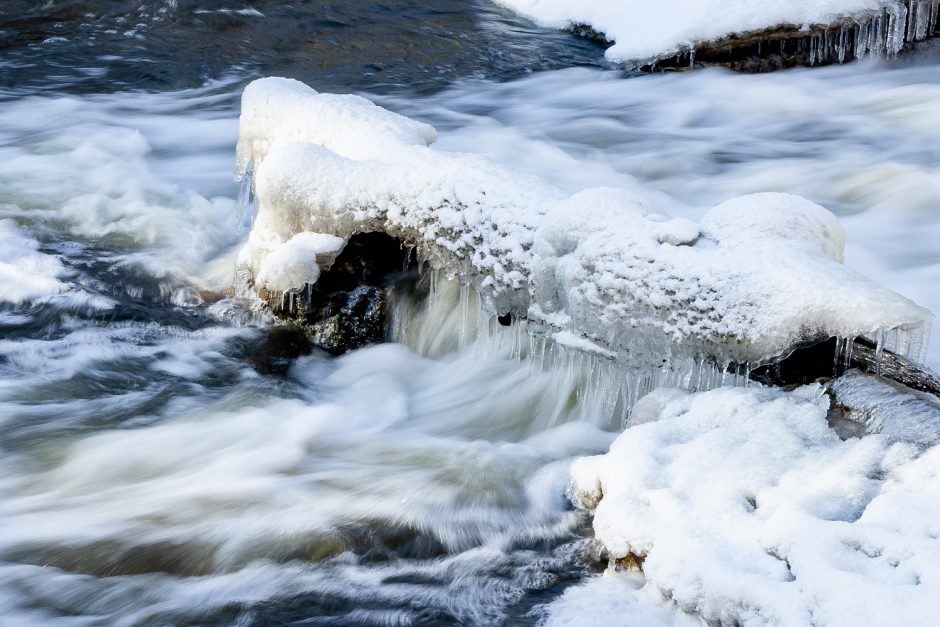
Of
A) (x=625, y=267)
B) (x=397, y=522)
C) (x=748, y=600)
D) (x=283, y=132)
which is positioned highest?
(x=283, y=132)

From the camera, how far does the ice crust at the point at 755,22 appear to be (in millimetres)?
8070

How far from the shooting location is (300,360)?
Result: 168 inches

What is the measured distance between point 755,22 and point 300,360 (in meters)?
5.58

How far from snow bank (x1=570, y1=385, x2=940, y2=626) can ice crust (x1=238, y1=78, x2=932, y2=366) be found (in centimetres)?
29

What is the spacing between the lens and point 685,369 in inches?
131

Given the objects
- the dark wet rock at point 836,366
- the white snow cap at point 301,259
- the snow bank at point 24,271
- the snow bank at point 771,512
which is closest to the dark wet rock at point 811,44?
the white snow cap at point 301,259

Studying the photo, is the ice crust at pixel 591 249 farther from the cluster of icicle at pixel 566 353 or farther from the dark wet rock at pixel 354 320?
the dark wet rock at pixel 354 320

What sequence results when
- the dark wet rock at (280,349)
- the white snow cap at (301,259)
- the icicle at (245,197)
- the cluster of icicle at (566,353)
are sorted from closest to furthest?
the cluster of icicle at (566,353) < the white snow cap at (301,259) < the dark wet rock at (280,349) < the icicle at (245,197)

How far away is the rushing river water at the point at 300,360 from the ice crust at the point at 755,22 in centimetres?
27

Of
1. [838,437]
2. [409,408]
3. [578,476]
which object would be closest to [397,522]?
[578,476]

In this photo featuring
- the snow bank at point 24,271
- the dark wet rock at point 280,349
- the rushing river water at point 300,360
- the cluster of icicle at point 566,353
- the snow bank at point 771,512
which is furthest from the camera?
the snow bank at point 24,271

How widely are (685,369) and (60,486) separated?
222 centimetres

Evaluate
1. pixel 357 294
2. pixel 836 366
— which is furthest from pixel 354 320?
pixel 836 366

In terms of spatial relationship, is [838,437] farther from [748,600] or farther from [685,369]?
[748,600]
